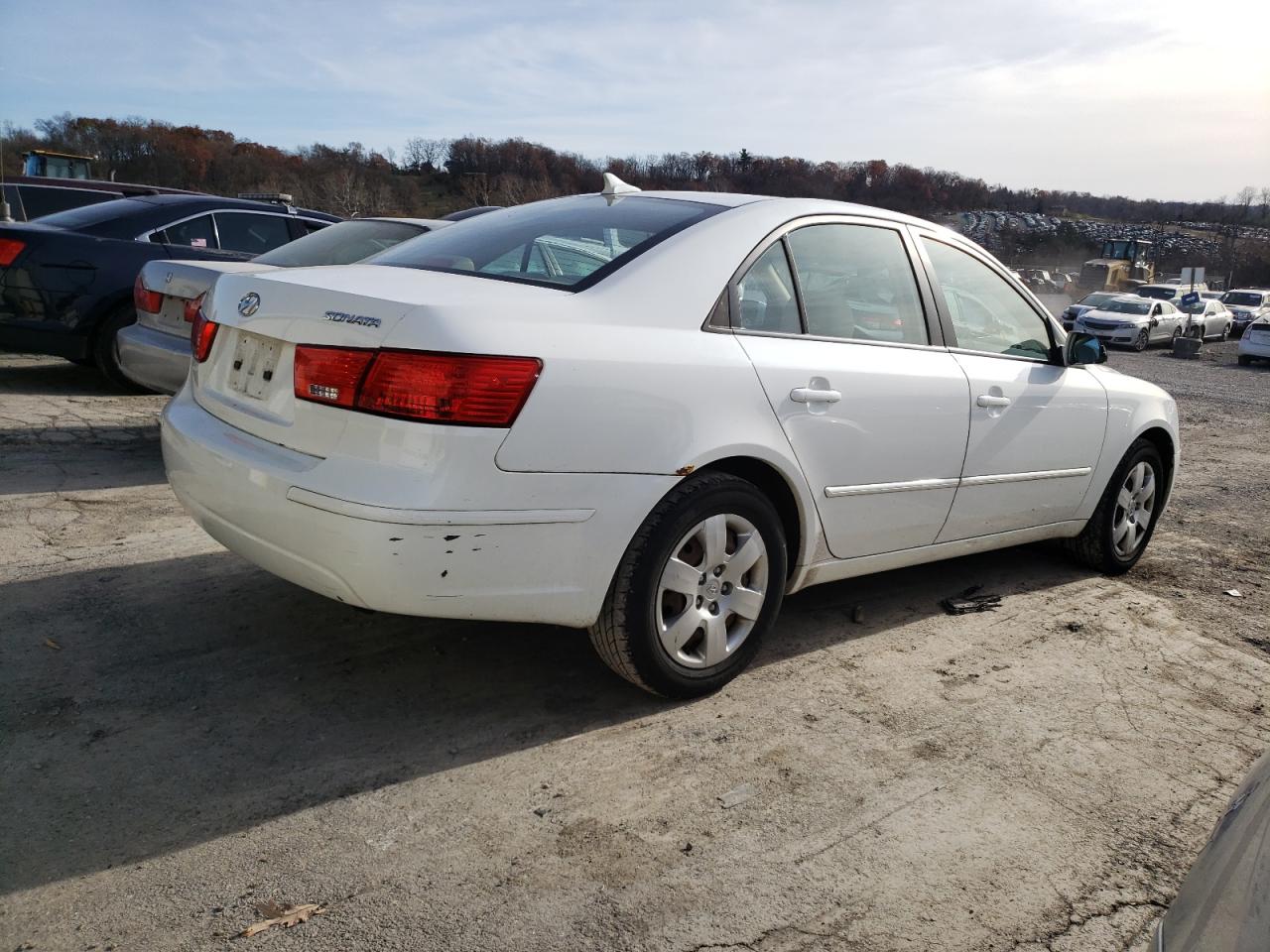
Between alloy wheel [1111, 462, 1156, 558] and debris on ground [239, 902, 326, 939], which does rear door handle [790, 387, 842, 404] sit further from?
alloy wheel [1111, 462, 1156, 558]

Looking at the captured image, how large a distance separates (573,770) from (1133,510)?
359 centimetres

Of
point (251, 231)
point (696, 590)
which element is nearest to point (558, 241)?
point (696, 590)

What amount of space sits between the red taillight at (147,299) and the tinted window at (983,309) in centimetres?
464

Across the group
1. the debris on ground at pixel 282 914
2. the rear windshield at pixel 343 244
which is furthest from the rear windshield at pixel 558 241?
the rear windshield at pixel 343 244

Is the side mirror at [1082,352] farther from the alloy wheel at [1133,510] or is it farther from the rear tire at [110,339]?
the rear tire at [110,339]

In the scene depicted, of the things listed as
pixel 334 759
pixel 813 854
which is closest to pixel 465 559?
pixel 334 759

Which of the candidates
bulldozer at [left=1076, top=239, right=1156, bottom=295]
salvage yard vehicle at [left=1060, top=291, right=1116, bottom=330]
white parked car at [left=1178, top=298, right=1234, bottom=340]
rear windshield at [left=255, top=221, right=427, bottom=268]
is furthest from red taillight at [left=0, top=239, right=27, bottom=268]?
bulldozer at [left=1076, top=239, right=1156, bottom=295]

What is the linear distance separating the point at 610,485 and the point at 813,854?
43.5 inches

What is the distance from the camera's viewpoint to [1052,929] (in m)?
2.33

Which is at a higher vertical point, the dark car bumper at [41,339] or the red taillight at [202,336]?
the red taillight at [202,336]

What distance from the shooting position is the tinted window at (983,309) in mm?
4148

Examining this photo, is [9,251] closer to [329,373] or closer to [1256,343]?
[329,373]

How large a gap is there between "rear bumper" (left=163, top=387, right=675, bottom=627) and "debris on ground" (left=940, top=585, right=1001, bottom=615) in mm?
2003

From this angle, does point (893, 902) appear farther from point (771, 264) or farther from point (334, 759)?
point (771, 264)
